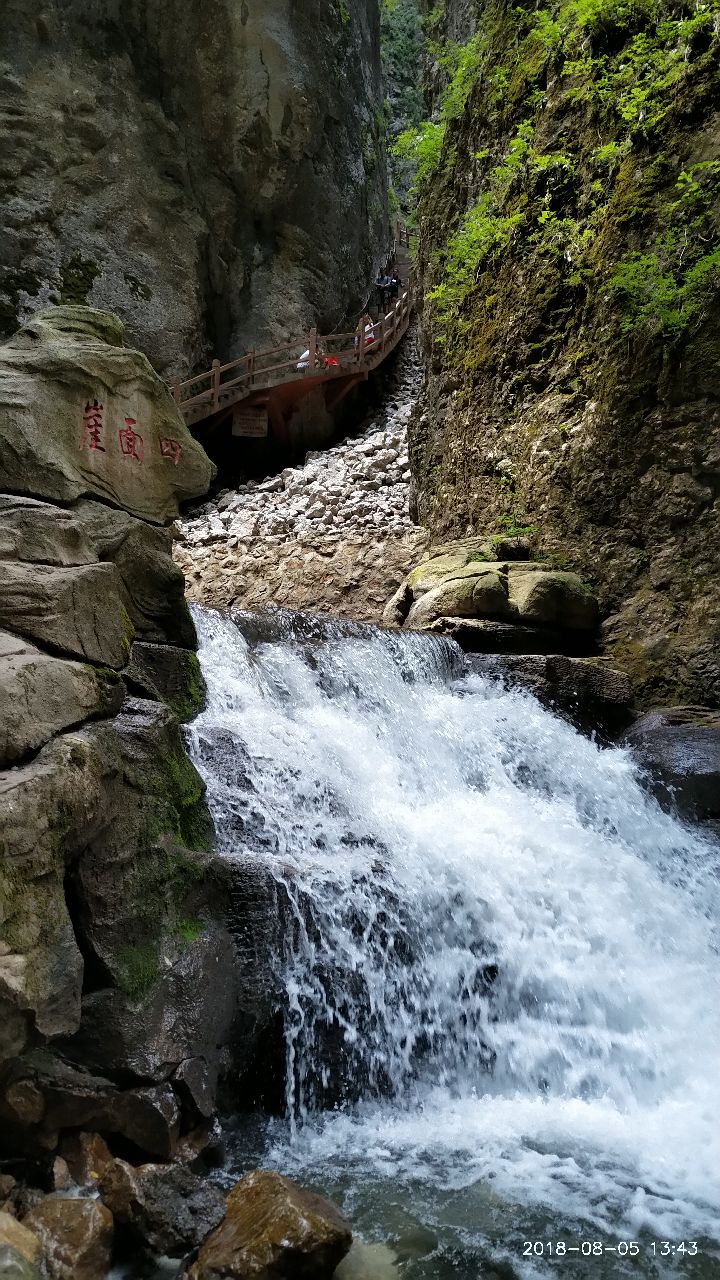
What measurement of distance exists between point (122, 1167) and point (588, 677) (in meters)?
5.79

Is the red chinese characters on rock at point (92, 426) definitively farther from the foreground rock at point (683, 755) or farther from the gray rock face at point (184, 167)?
the gray rock face at point (184, 167)

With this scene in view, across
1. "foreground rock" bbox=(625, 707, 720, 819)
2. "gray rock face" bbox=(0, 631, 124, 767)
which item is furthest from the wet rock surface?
"gray rock face" bbox=(0, 631, 124, 767)

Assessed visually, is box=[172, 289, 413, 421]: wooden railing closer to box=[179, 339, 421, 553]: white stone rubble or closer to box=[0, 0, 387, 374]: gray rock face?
box=[0, 0, 387, 374]: gray rock face

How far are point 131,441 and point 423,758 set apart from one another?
3.40 m

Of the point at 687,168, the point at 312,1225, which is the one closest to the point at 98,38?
the point at 687,168

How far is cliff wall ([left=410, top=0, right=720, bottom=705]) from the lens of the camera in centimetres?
790

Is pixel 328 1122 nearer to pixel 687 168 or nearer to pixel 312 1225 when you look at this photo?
pixel 312 1225

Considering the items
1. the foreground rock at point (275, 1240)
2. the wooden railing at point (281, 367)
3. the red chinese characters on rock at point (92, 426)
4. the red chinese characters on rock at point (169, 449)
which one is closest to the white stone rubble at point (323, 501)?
the wooden railing at point (281, 367)

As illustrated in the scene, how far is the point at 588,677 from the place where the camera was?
25.3ft

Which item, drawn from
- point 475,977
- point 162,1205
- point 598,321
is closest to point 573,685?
point 475,977

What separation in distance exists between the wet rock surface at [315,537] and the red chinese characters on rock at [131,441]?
5619 millimetres
